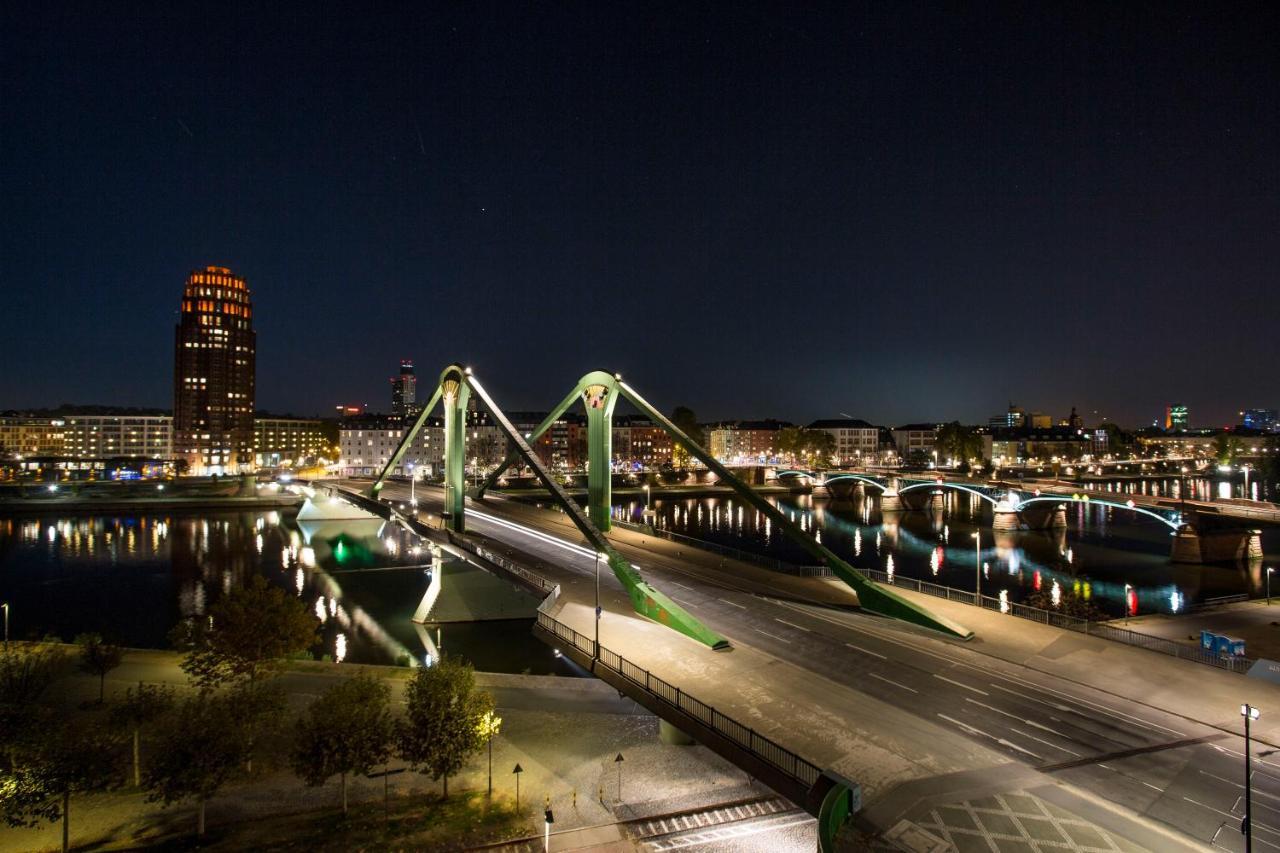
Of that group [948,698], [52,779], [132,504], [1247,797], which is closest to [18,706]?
[52,779]

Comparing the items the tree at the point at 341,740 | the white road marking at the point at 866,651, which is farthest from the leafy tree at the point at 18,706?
the white road marking at the point at 866,651

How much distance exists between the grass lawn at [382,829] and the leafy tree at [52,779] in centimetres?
199

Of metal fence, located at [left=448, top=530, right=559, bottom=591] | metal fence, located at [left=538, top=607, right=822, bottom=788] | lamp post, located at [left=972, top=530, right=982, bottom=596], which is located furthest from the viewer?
lamp post, located at [left=972, top=530, right=982, bottom=596]

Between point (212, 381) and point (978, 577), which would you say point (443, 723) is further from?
point (212, 381)

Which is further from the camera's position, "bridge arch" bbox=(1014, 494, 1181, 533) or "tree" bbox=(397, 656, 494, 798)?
"bridge arch" bbox=(1014, 494, 1181, 533)

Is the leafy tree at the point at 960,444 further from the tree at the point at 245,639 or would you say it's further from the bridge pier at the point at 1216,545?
the tree at the point at 245,639

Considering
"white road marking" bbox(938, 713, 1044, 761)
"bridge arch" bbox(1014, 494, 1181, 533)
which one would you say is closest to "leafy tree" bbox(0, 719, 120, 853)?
"white road marking" bbox(938, 713, 1044, 761)

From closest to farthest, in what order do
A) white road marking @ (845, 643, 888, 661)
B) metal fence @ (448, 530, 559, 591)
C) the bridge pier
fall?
white road marking @ (845, 643, 888, 661)
metal fence @ (448, 530, 559, 591)
the bridge pier

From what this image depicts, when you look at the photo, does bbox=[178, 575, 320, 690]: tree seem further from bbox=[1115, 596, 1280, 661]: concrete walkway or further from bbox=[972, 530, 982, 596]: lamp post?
bbox=[1115, 596, 1280, 661]: concrete walkway

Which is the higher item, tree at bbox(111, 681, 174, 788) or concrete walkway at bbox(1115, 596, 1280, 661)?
tree at bbox(111, 681, 174, 788)

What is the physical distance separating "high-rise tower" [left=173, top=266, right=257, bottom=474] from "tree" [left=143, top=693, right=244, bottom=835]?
160059 mm

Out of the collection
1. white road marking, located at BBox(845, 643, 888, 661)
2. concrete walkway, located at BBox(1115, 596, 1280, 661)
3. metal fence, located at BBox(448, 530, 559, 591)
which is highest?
metal fence, located at BBox(448, 530, 559, 591)

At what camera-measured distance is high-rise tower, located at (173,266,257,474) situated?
527ft

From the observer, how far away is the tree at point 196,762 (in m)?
16.6
